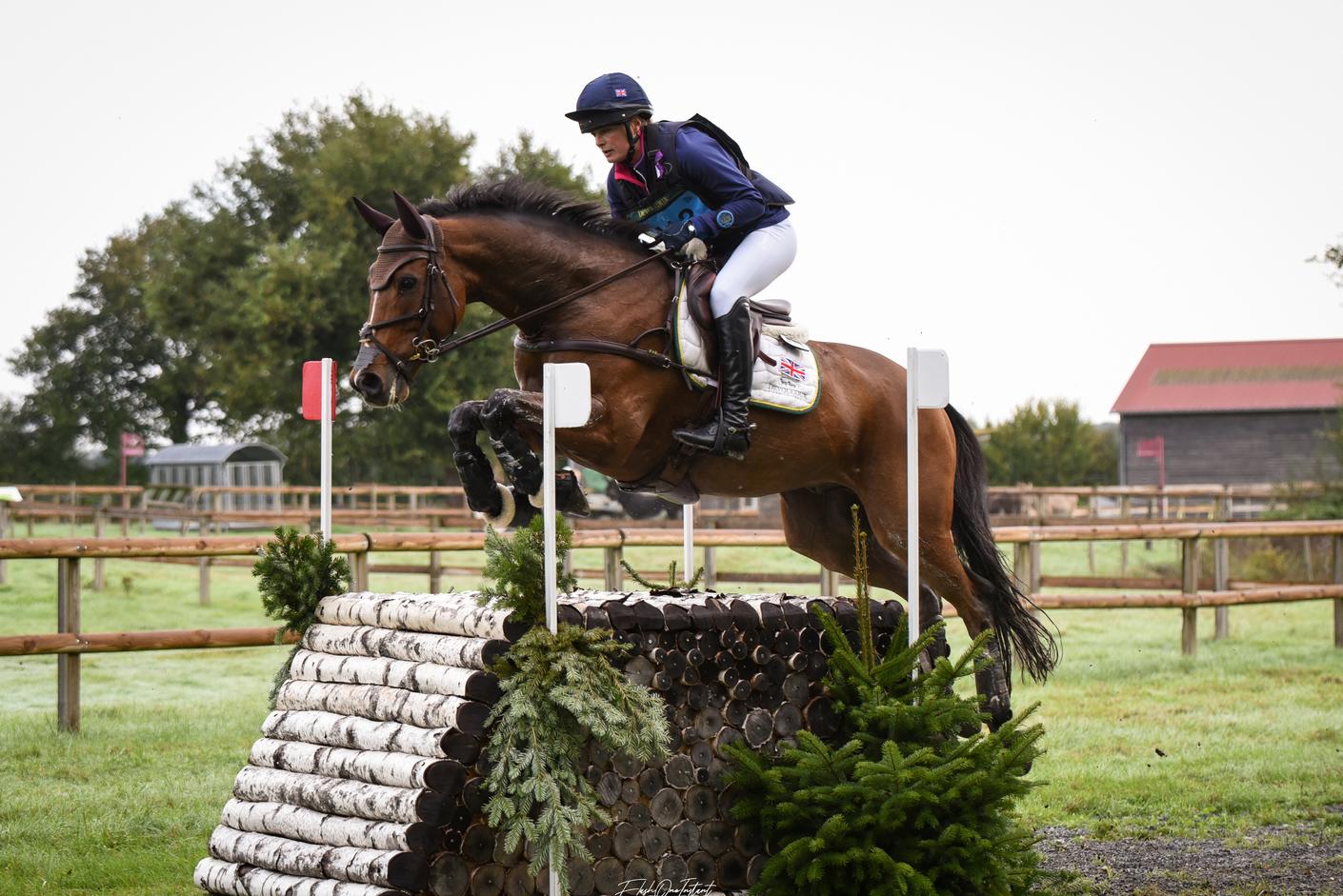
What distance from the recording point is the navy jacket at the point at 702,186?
4.17 metres

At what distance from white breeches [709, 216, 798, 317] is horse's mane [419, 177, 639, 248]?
0.35m

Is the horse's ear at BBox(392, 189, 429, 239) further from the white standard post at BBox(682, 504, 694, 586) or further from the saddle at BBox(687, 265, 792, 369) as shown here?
the white standard post at BBox(682, 504, 694, 586)

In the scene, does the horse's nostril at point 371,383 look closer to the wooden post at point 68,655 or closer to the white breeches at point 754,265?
the white breeches at point 754,265

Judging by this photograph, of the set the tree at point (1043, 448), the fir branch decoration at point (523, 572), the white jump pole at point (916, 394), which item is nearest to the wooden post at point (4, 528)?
the fir branch decoration at point (523, 572)

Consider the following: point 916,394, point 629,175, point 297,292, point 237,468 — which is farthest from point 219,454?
point 916,394

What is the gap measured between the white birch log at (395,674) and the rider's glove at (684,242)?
1609 mm

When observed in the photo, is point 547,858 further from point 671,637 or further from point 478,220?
point 478,220

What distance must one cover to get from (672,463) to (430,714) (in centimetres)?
130

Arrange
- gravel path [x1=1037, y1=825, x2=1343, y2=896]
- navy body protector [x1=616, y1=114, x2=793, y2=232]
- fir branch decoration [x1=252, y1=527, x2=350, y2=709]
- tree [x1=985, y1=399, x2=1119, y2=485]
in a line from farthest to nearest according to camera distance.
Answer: tree [x1=985, y1=399, x2=1119, y2=485] < navy body protector [x1=616, y1=114, x2=793, y2=232] < fir branch decoration [x1=252, y1=527, x2=350, y2=709] < gravel path [x1=1037, y1=825, x2=1343, y2=896]

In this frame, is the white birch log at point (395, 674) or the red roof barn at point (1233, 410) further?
the red roof barn at point (1233, 410)

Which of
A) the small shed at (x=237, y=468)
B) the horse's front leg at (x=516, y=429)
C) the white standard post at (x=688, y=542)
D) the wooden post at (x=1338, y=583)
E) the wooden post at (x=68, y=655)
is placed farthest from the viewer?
the small shed at (x=237, y=468)

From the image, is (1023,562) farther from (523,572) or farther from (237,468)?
(237,468)

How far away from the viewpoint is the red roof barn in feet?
101

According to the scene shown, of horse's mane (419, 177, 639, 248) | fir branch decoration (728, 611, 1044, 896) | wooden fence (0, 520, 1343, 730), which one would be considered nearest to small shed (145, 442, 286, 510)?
wooden fence (0, 520, 1343, 730)
